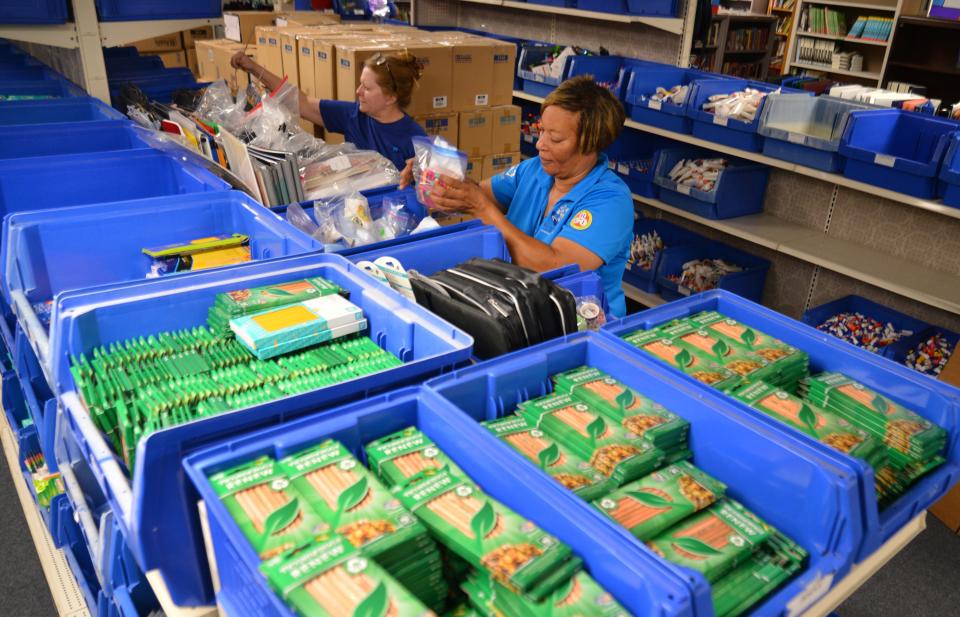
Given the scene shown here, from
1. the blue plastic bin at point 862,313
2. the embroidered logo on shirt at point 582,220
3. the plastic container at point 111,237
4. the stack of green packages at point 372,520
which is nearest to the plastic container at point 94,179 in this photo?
the plastic container at point 111,237

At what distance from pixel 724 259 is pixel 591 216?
2.58 meters

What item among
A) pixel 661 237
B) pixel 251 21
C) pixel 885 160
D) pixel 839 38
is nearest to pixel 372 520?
pixel 885 160

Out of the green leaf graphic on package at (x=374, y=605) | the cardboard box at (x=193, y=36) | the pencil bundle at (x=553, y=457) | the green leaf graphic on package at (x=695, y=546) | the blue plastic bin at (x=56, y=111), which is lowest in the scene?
the green leaf graphic on package at (x=695, y=546)

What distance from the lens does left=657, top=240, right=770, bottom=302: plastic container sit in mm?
4188

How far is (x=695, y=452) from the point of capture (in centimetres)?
124

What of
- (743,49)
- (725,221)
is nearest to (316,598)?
(725,221)

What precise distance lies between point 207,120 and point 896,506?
2636 mm

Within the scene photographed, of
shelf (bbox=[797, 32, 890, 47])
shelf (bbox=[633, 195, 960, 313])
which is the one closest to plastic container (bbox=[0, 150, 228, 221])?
shelf (bbox=[633, 195, 960, 313])

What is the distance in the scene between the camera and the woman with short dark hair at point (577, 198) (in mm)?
2184

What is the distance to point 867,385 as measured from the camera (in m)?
1.45

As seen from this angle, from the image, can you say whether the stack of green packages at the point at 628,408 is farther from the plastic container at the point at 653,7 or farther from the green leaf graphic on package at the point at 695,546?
the plastic container at the point at 653,7

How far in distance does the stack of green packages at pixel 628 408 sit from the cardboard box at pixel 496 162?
10.1 feet

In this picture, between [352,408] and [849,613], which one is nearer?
[352,408]

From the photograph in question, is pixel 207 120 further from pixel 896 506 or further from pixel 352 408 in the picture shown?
pixel 896 506
